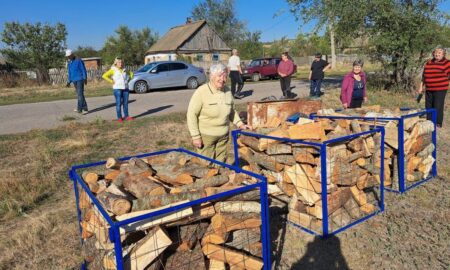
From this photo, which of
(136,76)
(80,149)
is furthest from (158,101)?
(80,149)

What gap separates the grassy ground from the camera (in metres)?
3.55

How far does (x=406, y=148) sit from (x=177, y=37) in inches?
1557

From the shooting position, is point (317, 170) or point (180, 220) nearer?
point (180, 220)

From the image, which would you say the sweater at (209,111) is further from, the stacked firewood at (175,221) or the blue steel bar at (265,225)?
the blue steel bar at (265,225)

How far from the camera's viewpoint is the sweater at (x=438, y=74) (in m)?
7.38

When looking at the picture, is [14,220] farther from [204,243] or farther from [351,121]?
[351,121]

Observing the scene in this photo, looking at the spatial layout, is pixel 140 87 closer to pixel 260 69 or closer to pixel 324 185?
pixel 260 69

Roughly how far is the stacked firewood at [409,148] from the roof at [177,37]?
116ft

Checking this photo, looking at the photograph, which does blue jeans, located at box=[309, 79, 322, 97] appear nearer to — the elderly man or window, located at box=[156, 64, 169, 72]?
window, located at box=[156, 64, 169, 72]

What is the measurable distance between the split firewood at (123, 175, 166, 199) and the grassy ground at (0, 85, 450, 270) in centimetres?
124

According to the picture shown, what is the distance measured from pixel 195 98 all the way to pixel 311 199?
5.77ft

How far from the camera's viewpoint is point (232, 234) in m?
3.03

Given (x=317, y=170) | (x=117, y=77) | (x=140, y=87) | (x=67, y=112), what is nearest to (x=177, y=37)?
(x=140, y=87)

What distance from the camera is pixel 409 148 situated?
523cm
